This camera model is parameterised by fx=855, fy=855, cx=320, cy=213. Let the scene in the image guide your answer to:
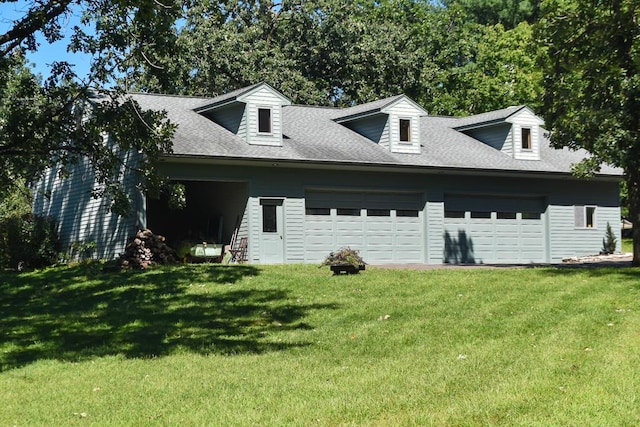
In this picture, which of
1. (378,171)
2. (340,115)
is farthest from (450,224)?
(340,115)

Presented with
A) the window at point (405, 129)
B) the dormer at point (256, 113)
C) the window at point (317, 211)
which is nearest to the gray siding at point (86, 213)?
the dormer at point (256, 113)

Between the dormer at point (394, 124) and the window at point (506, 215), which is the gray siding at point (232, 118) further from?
the window at point (506, 215)

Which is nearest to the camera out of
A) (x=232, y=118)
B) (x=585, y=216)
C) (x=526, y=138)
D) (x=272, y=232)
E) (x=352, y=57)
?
(x=272, y=232)

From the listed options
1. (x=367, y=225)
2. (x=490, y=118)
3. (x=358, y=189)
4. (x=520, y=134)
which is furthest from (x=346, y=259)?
(x=490, y=118)

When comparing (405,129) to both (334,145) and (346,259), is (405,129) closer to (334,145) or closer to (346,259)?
(334,145)

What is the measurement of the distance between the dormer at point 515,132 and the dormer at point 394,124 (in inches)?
151

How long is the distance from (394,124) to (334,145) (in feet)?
7.45

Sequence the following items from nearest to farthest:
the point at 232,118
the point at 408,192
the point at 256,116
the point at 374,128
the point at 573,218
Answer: the point at 256,116 → the point at 232,118 → the point at 408,192 → the point at 374,128 → the point at 573,218

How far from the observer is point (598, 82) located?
1977 centimetres

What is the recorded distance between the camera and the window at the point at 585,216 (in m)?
30.8

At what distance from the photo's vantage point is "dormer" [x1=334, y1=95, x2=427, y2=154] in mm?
27859

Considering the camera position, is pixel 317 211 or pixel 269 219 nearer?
pixel 269 219

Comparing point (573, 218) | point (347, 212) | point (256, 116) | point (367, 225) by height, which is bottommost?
point (367, 225)

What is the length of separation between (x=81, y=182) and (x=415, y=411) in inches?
875
